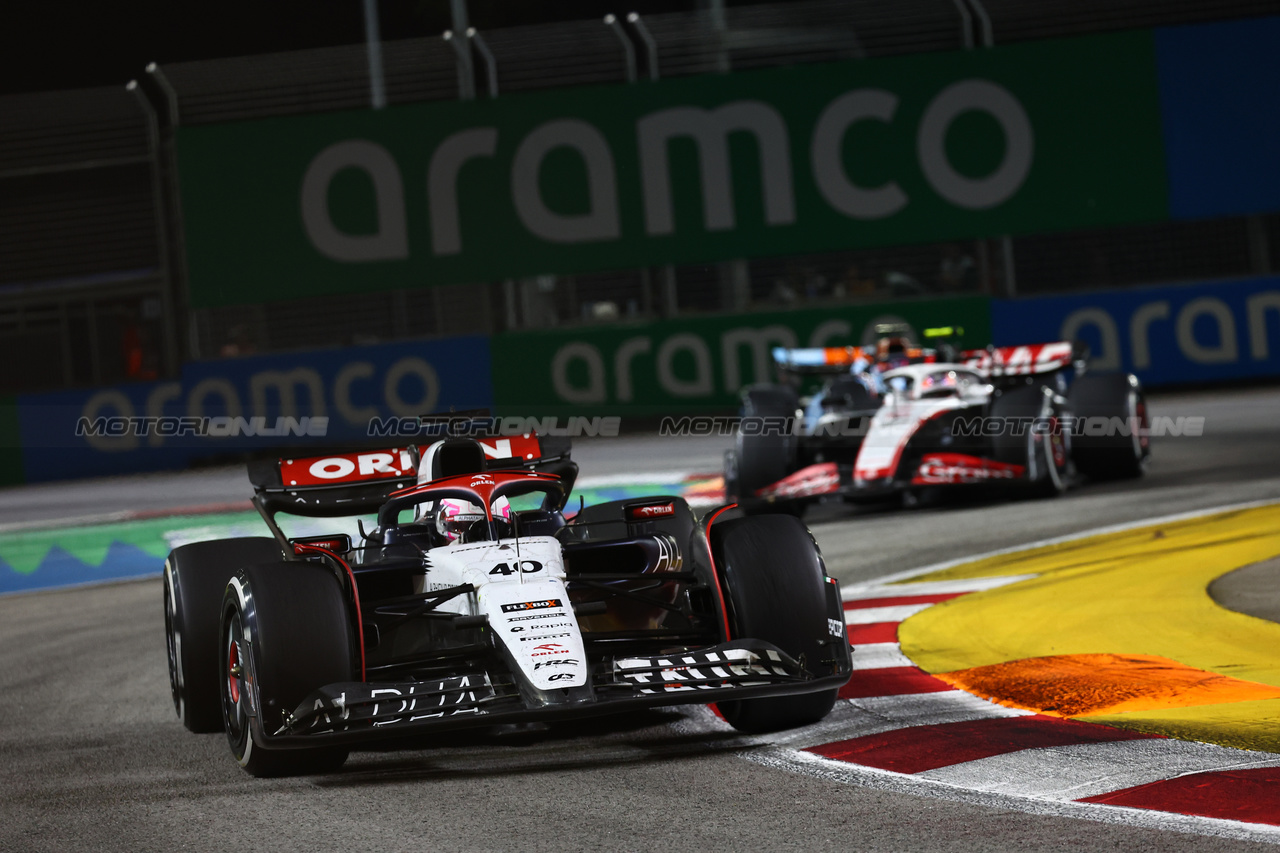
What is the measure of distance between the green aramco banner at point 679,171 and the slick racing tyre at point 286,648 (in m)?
16.3

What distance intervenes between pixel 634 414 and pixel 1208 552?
1264cm

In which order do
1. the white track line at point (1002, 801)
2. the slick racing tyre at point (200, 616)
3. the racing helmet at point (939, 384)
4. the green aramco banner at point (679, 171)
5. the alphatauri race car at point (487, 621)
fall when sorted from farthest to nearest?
the green aramco banner at point (679, 171)
the racing helmet at point (939, 384)
the slick racing tyre at point (200, 616)
the alphatauri race car at point (487, 621)
the white track line at point (1002, 801)

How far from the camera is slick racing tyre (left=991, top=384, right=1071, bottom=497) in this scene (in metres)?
11.7

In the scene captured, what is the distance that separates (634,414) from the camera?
21281 millimetres

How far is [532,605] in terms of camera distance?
17.7 ft

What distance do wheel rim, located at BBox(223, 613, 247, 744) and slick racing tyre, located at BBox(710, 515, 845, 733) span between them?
5.51 feet

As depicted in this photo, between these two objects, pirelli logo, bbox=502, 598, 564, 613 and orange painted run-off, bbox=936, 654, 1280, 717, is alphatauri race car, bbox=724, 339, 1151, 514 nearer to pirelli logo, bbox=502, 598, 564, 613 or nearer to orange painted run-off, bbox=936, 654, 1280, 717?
orange painted run-off, bbox=936, 654, 1280, 717

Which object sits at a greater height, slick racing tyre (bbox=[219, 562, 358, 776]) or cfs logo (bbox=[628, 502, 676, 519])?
cfs logo (bbox=[628, 502, 676, 519])

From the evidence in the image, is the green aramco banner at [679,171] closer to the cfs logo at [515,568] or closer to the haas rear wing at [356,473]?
the haas rear wing at [356,473]

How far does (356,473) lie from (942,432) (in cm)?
601

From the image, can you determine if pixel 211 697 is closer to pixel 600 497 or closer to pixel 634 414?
pixel 600 497

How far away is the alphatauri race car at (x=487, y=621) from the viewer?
503cm

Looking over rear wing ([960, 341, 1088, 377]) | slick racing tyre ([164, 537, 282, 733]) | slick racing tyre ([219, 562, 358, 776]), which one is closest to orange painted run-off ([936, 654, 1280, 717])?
slick racing tyre ([219, 562, 358, 776])

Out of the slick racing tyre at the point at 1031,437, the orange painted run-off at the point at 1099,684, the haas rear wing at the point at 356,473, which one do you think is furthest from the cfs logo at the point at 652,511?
the slick racing tyre at the point at 1031,437
